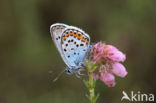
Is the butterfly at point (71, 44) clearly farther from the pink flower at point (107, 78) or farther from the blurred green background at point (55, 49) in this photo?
the blurred green background at point (55, 49)

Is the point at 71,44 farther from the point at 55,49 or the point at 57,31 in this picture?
the point at 55,49

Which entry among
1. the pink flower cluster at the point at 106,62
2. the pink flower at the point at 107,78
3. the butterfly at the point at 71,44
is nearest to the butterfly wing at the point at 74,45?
the butterfly at the point at 71,44

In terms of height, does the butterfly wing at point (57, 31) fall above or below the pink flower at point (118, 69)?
above

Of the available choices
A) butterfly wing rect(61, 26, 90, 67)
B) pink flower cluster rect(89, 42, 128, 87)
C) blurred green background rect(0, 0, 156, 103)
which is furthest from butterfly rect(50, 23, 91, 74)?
blurred green background rect(0, 0, 156, 103)

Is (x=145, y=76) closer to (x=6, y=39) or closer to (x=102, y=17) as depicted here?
(x=102, y=17)

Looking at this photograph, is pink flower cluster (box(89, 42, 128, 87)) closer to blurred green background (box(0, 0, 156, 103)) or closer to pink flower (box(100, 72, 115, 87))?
pink flower (box(100, 72, 115, 87))

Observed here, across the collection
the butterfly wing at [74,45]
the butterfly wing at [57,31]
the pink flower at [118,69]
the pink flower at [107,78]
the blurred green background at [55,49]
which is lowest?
the blurred green background at [55,49]

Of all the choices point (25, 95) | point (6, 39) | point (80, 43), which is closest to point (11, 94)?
point (25, 95)
